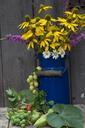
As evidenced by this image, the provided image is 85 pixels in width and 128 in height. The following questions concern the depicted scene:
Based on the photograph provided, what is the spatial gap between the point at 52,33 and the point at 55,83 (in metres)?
0.45

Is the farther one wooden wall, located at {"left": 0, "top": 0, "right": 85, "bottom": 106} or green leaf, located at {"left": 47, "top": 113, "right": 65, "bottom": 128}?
wooden wall, located at {"left": 0, "top": 0, "right": 85, "bottom": 106}

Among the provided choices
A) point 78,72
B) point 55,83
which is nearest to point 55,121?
point 55,83

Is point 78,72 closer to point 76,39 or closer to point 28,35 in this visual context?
point 76,39

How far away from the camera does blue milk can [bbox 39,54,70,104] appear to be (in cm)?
418

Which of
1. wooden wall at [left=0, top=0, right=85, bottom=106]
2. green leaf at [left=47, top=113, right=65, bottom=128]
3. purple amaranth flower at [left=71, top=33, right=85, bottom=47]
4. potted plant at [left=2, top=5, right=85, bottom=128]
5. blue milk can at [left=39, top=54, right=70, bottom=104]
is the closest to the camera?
green leaf at [left=47, top=113, right=65, bottom=128]

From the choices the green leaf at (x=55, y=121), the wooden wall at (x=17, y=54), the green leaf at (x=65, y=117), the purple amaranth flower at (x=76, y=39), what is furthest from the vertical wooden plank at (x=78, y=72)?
the green leaf at (x=55, y=121)

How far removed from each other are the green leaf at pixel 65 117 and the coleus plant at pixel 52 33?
42cm

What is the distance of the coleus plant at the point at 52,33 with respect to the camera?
3967 mm

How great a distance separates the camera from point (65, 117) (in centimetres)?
389

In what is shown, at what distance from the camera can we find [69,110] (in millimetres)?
3977

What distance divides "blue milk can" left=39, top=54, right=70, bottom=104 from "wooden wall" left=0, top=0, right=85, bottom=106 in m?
0.29

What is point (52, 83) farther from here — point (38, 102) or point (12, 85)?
point (12, 85)

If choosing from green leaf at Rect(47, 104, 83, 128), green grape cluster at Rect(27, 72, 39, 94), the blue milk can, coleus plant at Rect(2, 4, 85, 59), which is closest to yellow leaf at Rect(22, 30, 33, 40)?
coleus plant at Rect(2, 4, 85, 59)

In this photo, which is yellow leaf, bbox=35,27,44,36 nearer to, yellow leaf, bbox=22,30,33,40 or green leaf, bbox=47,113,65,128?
yellow leaf, bbox=22,30,33,40
